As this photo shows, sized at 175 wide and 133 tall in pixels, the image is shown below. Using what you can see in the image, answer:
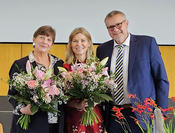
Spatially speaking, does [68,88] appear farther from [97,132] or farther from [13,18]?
[13,18]

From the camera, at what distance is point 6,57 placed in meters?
4.42

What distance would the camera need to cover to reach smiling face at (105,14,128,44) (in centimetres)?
255

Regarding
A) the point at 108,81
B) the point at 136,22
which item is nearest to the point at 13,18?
the point at 136,22

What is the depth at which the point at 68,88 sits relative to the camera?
7.29 feet

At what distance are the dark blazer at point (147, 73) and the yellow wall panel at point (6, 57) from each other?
7.76 ft

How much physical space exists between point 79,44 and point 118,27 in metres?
0.38

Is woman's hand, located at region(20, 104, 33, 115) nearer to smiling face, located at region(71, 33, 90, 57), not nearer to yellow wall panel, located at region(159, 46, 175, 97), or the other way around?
smiling face, located at region(71, 33, 90, 57)

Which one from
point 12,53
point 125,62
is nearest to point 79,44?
point 125,62

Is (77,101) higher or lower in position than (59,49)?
lower

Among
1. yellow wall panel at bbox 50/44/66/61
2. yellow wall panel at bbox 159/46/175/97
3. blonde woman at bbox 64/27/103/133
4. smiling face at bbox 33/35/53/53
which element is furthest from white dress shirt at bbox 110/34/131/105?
yellow wall panel at bbox 159/46/175/97

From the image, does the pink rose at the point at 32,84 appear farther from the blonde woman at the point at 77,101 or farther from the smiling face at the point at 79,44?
the smiling face at the point at 79,44

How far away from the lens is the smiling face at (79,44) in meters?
2.50

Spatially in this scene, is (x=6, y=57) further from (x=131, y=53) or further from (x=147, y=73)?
(x=147, y=73)

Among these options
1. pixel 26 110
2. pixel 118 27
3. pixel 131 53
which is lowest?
pixel 26 110
